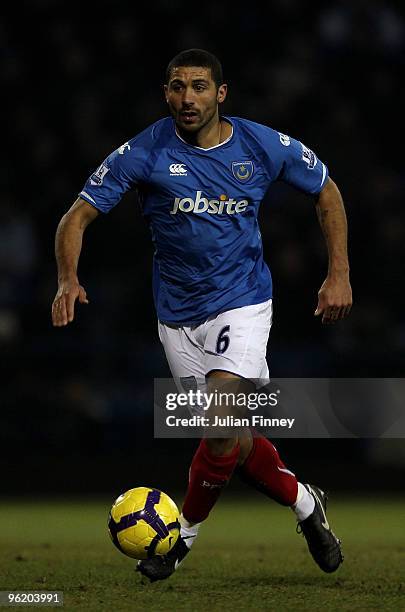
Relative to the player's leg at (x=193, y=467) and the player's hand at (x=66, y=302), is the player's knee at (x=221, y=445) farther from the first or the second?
the player's hand at (x=66, y=302)

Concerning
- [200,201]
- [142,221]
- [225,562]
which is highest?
[200,201]

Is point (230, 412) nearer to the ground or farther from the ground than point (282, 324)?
farther from the ground

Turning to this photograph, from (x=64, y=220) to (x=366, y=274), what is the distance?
20.2ft

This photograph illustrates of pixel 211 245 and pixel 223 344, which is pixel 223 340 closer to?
pixel 223 344

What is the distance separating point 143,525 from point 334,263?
4.91ft

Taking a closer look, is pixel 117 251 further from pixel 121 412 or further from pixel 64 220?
pixel 64 220

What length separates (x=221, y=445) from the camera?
5562mm

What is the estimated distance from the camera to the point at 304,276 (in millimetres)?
11414

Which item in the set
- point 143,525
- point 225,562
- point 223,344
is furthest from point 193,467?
point 225,562

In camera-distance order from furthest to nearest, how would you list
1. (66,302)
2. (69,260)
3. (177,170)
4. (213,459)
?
(177,170) < (213,459) < (69,260) < (66,302)

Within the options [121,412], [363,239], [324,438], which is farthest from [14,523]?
[363,239]

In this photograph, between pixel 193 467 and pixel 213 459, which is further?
pixel 193 467

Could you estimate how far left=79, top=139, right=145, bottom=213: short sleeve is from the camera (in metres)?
5.66

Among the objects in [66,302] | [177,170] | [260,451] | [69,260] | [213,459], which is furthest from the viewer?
[260,451]
